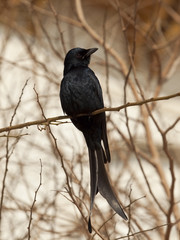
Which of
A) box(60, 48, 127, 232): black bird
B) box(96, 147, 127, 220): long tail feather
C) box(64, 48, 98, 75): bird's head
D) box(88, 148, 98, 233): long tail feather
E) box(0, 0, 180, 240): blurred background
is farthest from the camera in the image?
box(0, 0, 180, 240): blurred background

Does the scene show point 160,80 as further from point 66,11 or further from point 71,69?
point 66,11

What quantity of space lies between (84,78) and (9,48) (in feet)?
14.9

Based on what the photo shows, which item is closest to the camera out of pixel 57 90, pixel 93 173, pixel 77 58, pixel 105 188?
pixel 105 188

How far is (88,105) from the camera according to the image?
11.3 ft

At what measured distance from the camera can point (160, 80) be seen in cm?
439

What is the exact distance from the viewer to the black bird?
3.42m

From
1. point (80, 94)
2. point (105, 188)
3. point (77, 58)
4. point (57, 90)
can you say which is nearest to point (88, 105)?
point (80, 94)

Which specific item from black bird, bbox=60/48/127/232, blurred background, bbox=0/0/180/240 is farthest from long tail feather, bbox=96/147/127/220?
blurred background, bbox=0/0/180/240

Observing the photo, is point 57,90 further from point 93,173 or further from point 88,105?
point 93,173

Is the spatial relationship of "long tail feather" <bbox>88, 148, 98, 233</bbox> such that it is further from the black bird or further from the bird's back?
the bird's back

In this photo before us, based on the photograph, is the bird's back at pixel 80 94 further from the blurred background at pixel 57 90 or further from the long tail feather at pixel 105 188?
the blurred background at pixel 57 90

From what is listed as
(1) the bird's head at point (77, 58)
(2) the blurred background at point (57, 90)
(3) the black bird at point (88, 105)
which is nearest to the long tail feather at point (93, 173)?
(3) the black bird at point (88, 105)

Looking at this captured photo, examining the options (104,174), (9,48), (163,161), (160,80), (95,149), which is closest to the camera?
(104,174)

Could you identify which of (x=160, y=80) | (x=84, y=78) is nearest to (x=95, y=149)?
(x=84, y=78)
